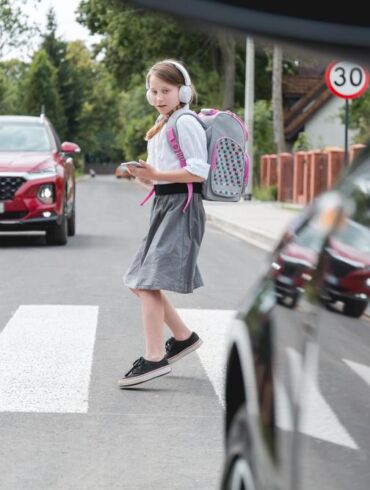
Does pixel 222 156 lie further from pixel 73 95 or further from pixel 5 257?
pixel 73 95

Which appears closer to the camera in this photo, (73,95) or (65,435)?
(65,435)

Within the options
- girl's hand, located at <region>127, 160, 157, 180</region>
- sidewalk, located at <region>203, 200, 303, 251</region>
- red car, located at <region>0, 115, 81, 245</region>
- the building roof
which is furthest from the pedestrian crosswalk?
the building roof

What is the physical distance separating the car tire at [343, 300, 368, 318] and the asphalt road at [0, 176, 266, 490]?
2.55 m

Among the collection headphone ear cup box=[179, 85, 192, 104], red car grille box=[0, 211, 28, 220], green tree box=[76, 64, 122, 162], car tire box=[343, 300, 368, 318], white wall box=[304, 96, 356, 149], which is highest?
headphone ear cup box=[179, 85, 192, 104]

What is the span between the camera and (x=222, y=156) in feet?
19.7

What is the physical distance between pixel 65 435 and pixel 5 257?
30.4 ft

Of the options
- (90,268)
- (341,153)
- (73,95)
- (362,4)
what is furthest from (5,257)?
(73,95)

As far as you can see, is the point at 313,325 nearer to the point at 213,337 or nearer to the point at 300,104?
the point at 213,337

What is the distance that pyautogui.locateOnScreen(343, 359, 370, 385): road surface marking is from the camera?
181 cm

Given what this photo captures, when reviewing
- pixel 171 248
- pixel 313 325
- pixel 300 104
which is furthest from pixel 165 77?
pixel 300 104

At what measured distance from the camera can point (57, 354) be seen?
23.8 feet

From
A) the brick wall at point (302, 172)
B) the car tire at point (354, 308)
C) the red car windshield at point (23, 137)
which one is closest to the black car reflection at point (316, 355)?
the car tire at point (354, 308)

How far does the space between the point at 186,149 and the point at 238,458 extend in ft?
11.5

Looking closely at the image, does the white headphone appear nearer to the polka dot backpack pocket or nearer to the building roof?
the polka dot backpack pocket
